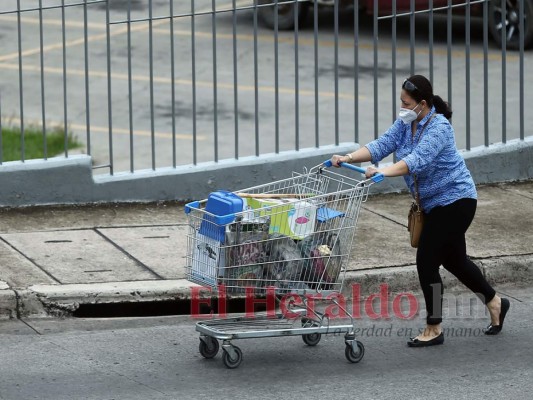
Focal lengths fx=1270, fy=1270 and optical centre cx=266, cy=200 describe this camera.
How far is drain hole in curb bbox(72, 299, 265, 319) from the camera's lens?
8.33 metres

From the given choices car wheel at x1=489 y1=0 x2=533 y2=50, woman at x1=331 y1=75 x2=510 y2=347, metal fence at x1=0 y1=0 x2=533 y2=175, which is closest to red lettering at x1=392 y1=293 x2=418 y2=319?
woman at x1=331 y1=75 x2=510 y2=347

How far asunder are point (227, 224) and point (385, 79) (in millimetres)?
9945

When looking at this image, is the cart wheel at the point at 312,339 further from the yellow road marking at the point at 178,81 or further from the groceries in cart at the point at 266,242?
the yellow road marking at the point at 178,81

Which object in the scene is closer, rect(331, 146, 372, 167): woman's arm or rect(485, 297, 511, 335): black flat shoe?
rect(331, 146, 372, 167): woman's arm

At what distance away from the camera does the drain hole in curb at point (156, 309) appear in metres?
8.33

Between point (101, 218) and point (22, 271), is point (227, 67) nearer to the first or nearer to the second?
point (101, 218)

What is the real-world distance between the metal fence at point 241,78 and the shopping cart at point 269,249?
4330 millimetres

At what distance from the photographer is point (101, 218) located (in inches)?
401

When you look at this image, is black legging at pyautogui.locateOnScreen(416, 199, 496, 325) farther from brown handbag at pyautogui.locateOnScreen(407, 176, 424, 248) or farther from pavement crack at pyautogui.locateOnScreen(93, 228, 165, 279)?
pavement crack at pyautogui.locateOnScreen(93, 228, 165, 279)

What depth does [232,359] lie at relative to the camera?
7.14 m

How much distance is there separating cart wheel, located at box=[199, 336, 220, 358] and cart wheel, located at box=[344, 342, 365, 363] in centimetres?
76

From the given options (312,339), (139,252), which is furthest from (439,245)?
(139,252)

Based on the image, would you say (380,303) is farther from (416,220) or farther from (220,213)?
(220,213)

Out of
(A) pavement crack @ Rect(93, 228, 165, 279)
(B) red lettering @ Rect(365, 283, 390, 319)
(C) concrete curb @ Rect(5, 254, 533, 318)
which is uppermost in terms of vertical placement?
(A) pavement crack @ Rect(93, 228, 165, 279)
